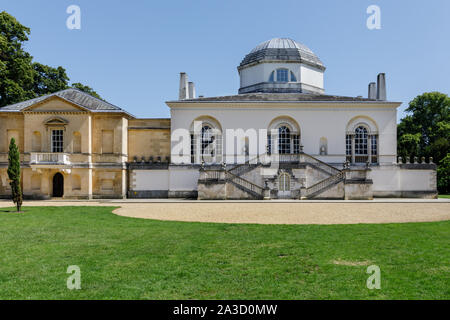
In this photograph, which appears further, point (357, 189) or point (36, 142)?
Answer: point (36, 142)

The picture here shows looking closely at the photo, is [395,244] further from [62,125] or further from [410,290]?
[62,125]

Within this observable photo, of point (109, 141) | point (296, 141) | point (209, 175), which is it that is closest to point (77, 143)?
point (109, 141)

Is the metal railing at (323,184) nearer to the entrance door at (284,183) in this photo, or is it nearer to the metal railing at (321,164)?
the metal railing at (321,164)

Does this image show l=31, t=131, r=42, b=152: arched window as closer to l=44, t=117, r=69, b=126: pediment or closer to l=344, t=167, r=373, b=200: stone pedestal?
l=44, t=117, r=69, b=126: pediment

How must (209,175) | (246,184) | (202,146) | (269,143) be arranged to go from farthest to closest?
(269,143) → (202,146) → (209,175) → (246,184)

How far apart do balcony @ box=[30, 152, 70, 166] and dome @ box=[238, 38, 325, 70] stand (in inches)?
941

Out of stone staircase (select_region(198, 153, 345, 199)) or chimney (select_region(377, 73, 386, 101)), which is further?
chimney (select_region(377, 73, 386, 101))

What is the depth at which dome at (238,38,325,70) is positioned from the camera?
40250 millimetres

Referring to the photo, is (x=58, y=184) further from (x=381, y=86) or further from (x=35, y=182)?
(x=381, y=86)

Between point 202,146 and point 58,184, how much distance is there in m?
14.6

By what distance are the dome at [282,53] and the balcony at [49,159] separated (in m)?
23.9

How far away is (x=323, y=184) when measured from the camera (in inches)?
1172

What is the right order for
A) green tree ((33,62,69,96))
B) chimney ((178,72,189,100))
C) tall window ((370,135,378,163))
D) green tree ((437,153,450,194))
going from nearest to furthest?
tall window ((370,135,378,163)), chimney ((178,72,189,100)), green tree ((437,153,450,194)), green tree ((33,62,69,96))

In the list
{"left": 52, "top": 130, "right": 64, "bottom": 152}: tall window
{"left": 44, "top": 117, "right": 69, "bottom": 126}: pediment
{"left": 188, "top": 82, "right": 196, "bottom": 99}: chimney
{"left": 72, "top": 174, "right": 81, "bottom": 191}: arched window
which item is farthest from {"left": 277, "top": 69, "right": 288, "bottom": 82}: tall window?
{"left": 72, "top": 174, "right": 81, "bottom": 191}: arched window
